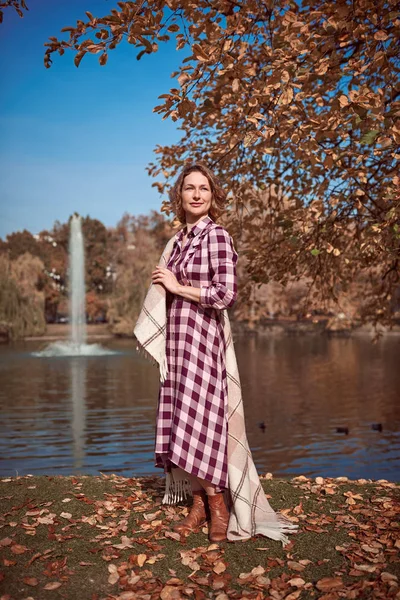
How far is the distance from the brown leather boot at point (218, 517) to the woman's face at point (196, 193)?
1620 millimetres

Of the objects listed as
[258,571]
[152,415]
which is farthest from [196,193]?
[152,415]

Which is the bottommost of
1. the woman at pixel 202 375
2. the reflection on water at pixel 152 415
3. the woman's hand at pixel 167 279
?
the reflection on water at pixel 152 415

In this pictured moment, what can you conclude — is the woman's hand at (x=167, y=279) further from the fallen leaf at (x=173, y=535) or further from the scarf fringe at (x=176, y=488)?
the fallen leaf at (x=173, y=535)

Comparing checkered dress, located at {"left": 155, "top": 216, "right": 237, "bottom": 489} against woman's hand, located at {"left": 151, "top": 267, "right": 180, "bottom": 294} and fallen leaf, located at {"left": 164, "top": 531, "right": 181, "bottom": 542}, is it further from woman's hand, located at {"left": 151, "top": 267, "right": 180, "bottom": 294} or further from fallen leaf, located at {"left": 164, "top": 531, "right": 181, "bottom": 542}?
fallen leaf, located at {"left": 164, "top": 531, "right": 181, "bottom": 542}

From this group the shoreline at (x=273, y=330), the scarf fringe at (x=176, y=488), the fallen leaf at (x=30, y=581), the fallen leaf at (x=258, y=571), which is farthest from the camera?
the shoreline at (x=273, y=330)

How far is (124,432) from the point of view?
1016 centimetres

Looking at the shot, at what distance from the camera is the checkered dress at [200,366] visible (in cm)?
323

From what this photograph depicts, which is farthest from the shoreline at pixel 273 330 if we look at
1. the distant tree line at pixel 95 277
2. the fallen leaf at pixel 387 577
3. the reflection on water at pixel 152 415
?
the fallen leaf at pixel 387 577

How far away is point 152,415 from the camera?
38.0 feet

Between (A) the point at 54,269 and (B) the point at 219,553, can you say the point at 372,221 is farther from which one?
(A) the point at 54,269

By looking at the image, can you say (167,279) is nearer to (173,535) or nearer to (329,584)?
(173,535)

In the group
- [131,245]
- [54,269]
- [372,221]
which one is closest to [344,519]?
[372,221]

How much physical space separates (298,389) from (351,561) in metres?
12.5

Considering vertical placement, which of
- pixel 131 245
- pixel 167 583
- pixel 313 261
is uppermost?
pixel 131 245
